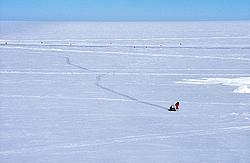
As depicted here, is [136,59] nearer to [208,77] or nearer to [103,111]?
[208,77]

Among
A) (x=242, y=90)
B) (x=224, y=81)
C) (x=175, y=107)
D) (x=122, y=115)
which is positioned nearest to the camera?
(x=122, y=115)

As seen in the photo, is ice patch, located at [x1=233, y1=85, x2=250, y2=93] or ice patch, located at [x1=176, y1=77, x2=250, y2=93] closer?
ice patch, located at [x1=233, y1=85, x2=250, y2=93]

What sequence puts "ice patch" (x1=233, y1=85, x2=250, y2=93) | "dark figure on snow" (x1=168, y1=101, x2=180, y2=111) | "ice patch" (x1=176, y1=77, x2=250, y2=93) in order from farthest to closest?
"ice patch" (x1=176, y1=77, x2=250, y2=93)
"ice patch" (x1=233, y1=85, x2=250, y2=93)
"dark figure on snow" (x1=168, y1=101, x2=180, y2=111)

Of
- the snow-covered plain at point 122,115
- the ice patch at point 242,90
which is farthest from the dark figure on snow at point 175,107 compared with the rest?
the ice patch at point 242,90

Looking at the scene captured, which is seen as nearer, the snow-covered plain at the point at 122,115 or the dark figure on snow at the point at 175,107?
the snow-covered plain at the point at 122,115

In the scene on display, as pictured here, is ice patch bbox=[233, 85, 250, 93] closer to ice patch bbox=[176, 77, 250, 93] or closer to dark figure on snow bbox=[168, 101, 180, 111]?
ice patch bbox=[176, 77, 250, 93]

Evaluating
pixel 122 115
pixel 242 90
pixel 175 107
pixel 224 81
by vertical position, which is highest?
pixel 224 81

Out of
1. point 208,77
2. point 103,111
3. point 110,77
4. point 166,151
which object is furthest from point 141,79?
point 166,151

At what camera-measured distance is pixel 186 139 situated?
6.19m

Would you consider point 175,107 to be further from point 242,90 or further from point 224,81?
point 224,81

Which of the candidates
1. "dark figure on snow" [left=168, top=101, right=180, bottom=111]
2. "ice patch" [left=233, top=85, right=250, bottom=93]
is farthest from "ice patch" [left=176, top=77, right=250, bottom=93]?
"dark figure on snow" [left=168, top=101, right=180, bottom=111]

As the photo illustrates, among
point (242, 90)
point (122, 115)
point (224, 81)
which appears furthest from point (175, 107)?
point (224, 81)

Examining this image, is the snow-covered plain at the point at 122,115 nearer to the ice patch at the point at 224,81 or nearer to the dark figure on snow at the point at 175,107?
the ice patch at the point at 224,81

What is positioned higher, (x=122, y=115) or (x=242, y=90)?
(x=242, y=90)
